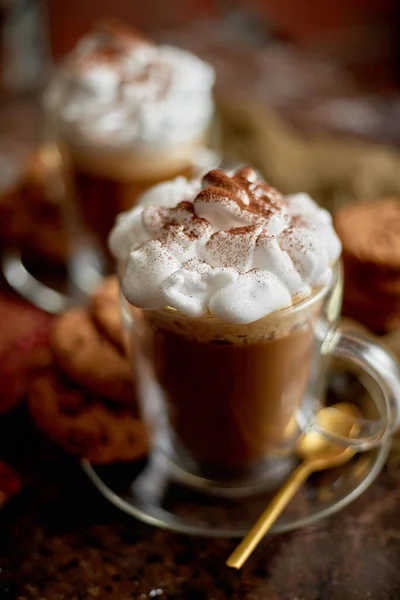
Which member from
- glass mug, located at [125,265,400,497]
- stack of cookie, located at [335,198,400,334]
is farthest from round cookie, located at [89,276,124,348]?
stack of cookie, located at [335,198,400,334]

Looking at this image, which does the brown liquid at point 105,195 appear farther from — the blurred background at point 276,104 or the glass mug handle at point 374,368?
the glass mug handle at point 374,368

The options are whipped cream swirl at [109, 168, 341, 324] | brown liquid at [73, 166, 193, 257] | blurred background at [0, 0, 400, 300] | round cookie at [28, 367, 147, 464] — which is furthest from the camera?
blurred background at [0, 0, 400, 300]

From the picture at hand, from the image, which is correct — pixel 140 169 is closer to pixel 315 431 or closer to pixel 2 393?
pixel 2 393

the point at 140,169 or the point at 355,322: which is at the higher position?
the point at 140,169

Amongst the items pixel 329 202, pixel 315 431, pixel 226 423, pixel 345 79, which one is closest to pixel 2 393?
pixel 226 423

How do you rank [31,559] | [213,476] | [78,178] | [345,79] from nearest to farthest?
[31,559] → [213,476] → [78,178] → [345,79]

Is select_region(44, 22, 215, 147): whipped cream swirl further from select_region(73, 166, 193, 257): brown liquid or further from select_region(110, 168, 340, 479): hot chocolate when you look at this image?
select_region(110, 168, 340, 479): hot chocolate

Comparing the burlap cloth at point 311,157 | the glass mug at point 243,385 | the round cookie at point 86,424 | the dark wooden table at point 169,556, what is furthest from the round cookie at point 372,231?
the round cookie at point 86,424
